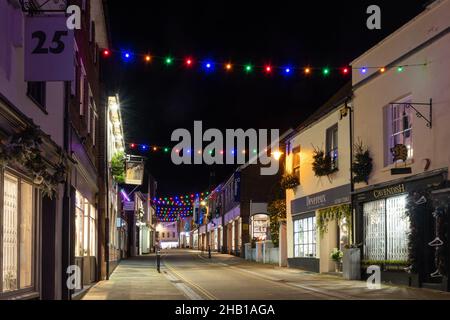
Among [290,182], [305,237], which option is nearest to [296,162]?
[290,182]

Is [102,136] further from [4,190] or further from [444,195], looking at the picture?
[4,190]

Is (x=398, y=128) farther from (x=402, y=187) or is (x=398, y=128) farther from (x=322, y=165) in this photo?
(x=322, y=165)

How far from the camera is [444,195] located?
57.8 ft

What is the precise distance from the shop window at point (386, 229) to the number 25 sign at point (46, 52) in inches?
516

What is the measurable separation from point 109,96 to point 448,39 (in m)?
13.5

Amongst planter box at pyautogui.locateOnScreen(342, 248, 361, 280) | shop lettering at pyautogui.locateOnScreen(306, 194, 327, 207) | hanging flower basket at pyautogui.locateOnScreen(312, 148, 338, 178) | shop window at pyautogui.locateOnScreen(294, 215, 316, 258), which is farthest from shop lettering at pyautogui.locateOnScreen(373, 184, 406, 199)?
shop window at pyautogui.locateOnScreen(294, 215, 316, 258)

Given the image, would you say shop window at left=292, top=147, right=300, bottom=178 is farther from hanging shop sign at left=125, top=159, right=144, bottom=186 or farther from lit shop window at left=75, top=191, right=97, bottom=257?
lit shop window at left=75, top=191, right=97, bottom=257

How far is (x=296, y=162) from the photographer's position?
3256 cm

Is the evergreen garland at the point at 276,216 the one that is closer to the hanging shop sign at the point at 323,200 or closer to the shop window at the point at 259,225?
the hanging shop sign at the point at 323,200

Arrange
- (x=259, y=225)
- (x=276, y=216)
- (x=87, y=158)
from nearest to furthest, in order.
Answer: (x=87, y=158)
(x=276, y=216)
(x=259, y=225)

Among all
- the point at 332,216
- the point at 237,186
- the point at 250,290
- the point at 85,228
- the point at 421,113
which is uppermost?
the point at 421,113

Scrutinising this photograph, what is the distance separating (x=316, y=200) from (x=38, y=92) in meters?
18.9

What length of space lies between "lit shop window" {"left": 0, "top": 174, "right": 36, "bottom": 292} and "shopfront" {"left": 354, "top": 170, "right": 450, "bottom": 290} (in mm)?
11359
